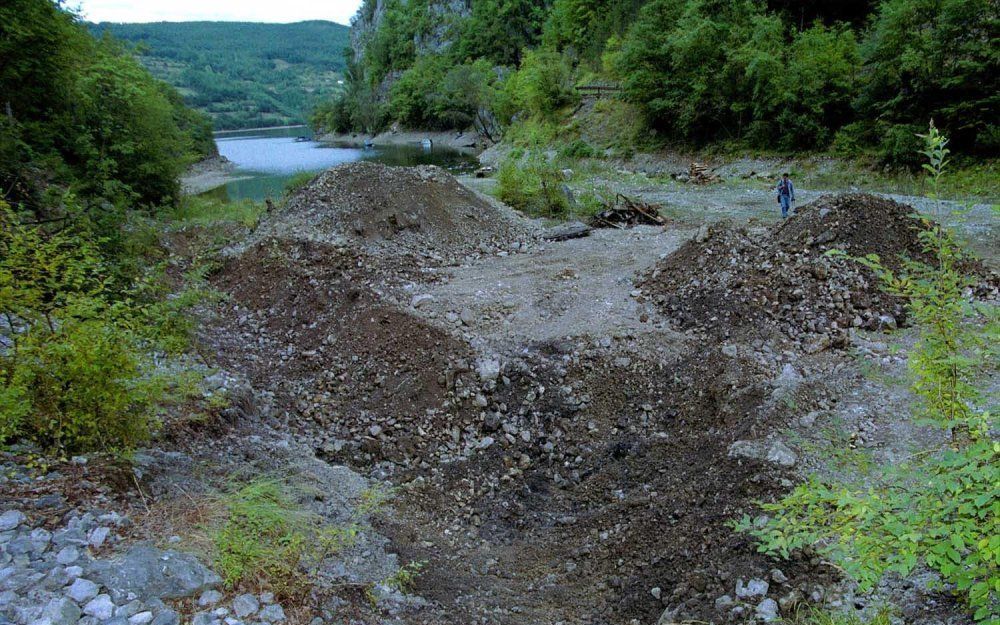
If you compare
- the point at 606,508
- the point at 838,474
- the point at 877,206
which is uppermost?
the point at 877,206

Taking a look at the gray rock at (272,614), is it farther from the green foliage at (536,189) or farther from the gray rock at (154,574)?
the green foliage at (536,189)

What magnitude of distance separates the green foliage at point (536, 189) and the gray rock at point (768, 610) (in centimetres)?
1416

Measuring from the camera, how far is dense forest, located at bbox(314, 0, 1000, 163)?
1997 cm

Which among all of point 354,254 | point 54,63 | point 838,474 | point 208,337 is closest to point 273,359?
point 208,337

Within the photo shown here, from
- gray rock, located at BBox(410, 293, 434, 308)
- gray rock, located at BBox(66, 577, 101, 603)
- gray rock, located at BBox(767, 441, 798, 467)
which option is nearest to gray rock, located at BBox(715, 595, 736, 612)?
gray rock, located at BBox(767, 441, 798, 467)

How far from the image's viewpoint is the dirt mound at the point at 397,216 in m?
12.9

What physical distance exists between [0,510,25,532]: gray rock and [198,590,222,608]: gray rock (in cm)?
129

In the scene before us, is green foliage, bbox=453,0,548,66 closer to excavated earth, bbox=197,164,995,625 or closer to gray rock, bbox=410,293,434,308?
excavated earth, bbox=197,164,995,625

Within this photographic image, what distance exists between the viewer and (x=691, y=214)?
57.9 feet

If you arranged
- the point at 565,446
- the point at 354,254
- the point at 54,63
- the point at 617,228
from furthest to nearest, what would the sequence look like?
the point at 617,228 → the point at 54,63 → the point at 354,254 → the point at 565,446

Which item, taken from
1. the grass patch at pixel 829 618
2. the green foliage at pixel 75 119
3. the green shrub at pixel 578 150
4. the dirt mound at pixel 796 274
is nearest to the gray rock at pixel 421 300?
the dirt mound at pixel 796 274

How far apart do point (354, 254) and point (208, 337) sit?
11.1 feet

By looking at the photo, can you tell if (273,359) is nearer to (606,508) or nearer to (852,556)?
(606,508)

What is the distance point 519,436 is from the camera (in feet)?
23.3
